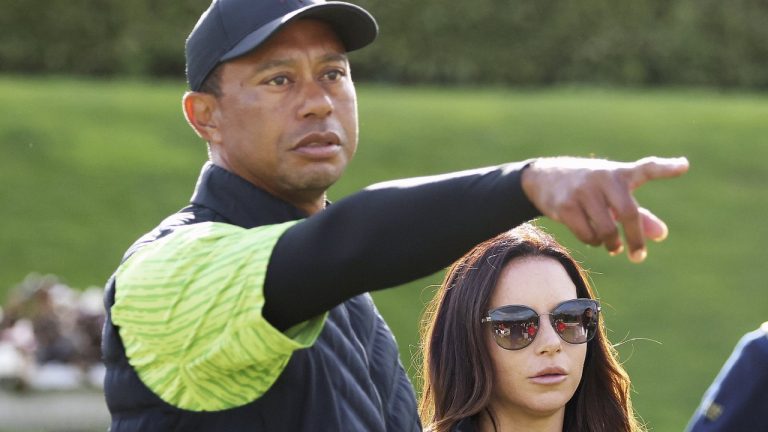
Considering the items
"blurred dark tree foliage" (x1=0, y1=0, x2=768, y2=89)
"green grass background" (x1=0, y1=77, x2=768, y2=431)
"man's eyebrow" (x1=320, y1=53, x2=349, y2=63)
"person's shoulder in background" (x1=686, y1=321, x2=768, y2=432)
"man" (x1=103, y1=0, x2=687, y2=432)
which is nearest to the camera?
"man" (x1=103, y1=0, x2=687, y2=432)

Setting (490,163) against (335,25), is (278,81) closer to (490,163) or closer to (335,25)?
(335,25)

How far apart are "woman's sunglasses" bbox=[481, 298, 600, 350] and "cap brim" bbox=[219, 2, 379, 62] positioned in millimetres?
928

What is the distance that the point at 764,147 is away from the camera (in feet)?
44.6

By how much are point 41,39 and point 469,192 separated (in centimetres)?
1427

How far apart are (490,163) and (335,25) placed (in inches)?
387

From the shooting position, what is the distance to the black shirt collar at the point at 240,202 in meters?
2.74

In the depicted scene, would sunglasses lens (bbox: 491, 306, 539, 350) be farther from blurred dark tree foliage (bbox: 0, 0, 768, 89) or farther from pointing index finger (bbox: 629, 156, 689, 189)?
blurred dark tree foliage (bbox: 0, 0, 768, 89)

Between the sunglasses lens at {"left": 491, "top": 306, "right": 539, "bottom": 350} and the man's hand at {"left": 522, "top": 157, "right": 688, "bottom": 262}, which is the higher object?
the man's hand at {"left": 522, "top": 157, "right": 688, "bottom": 262}

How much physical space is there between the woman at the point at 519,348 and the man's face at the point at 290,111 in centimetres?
99

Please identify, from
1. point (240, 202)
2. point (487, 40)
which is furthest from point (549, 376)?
point (487, 40)

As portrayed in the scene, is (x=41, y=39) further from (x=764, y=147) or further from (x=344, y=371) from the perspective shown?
(x=344, y=371)

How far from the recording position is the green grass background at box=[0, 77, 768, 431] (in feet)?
35.0

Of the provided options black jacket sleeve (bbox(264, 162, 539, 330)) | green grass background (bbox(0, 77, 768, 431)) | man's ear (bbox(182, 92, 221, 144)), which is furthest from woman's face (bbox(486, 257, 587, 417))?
green grass background (bbox(0, 77, 768, 431))

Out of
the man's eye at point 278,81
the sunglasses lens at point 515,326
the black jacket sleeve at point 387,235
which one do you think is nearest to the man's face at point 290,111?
the man's eye at point 278,81
